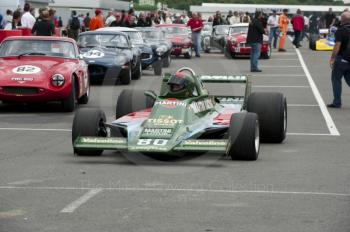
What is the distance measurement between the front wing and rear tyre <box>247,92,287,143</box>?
1954mm

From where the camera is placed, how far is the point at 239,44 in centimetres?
3591

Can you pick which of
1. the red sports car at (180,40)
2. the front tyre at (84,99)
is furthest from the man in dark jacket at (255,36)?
the front tyre at (84,99)

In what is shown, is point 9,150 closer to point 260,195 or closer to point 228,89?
point 260,195

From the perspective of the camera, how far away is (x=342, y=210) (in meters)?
8.12

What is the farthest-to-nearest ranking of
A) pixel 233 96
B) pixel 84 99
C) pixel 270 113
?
pixel 84 99 < pixel 233 96 < pixel 270 113

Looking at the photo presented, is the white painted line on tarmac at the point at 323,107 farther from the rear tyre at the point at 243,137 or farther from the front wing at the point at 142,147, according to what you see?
the front wing at the point at 142,147

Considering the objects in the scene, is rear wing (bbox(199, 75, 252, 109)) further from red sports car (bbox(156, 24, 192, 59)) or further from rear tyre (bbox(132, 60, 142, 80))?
red sports car (bbox(156, 24, 192, 59))

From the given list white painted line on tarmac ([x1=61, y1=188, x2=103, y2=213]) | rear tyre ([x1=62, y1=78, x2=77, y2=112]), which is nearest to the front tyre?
rear tyre ([x1=62, y1=78, x2=77, y2=112])

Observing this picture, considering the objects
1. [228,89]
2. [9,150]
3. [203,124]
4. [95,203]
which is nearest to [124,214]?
[95,203]

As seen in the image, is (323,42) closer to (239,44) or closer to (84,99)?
(239,44)

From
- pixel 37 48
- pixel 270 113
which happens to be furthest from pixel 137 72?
pixel 270 113

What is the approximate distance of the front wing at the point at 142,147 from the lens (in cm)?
1059

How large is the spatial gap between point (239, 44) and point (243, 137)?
25320mm

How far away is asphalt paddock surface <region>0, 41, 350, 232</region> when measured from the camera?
762cm
